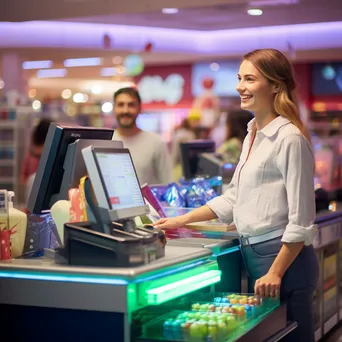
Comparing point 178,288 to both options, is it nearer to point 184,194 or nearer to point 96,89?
point 184,194

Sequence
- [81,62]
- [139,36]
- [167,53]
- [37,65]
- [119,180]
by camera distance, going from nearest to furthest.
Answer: [119,180]
[139,36]
[167,53]
[81,62]
[37,65]

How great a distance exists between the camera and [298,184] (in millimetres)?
3520

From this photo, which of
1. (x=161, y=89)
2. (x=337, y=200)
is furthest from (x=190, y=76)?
(x=337, y=200)

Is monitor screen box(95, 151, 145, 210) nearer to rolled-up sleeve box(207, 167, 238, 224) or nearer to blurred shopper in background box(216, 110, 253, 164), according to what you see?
rolled-up sleeve box(207, 167, 238, 224)

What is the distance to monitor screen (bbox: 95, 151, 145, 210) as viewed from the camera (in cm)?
316

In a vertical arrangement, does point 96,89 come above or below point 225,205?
above

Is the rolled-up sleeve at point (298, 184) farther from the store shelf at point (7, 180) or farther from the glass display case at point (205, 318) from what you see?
the store shelf at point (7, 180)

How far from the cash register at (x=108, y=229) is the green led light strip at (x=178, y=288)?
13 cm

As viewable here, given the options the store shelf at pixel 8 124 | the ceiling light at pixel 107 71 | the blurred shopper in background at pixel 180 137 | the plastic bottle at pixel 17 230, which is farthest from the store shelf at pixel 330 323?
the ceiling light at pixel 107 71

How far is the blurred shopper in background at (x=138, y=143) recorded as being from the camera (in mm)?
6432

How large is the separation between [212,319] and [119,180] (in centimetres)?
68

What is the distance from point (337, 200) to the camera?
834cm

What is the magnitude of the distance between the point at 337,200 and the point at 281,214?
484 cm

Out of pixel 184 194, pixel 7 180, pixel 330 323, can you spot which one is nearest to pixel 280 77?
pixel 184 194
